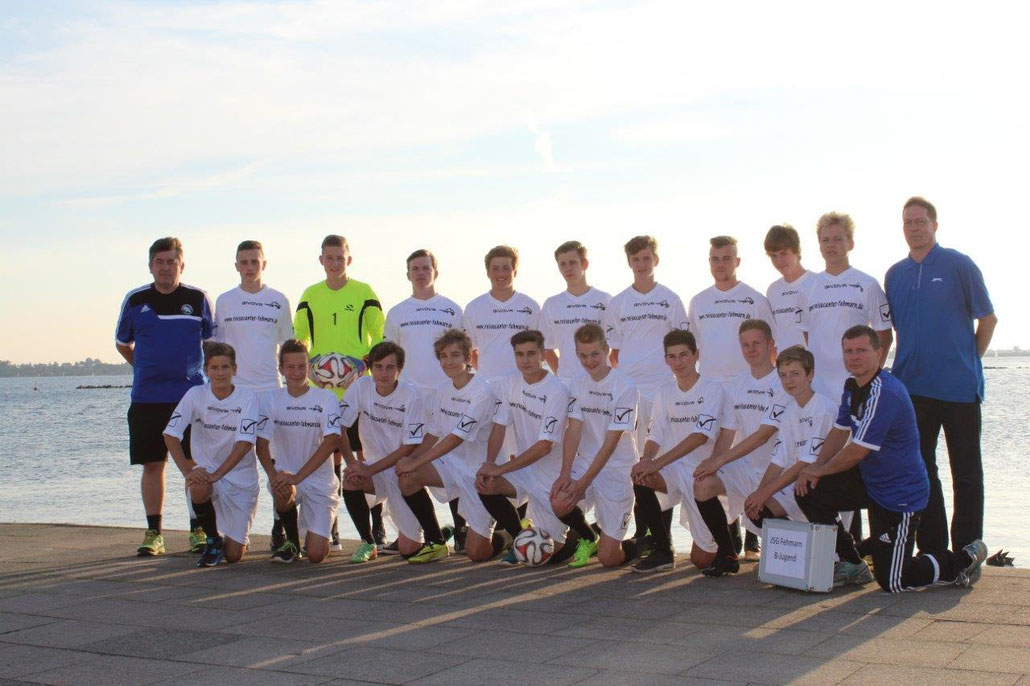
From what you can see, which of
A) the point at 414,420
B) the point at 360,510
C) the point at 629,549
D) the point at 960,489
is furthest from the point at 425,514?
the point at 960,489

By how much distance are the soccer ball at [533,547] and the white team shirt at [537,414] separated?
0.45 m

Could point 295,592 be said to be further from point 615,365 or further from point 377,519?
point 615,365

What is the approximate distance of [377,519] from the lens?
834 centimetres

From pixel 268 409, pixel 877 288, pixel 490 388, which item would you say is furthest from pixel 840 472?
pixel 268 409

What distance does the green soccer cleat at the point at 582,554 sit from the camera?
283 inches

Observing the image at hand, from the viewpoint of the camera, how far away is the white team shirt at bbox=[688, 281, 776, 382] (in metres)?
7.52

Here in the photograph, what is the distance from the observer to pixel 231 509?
299 inches

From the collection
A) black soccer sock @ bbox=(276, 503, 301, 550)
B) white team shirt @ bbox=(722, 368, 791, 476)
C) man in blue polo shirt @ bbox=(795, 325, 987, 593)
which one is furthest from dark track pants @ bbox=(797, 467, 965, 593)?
black soccer sock @ bbox=(276, 503, 301, 550)

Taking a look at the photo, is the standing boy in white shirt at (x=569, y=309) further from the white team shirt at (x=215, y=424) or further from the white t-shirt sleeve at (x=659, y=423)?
the white team shirt at (x=215, y=424)

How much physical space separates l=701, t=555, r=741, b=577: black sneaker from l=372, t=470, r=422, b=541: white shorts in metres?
2.15

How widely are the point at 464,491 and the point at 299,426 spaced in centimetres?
129

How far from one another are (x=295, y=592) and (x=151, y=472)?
7.82 ft

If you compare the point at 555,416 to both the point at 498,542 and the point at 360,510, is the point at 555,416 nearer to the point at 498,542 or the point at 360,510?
the point at 498,542

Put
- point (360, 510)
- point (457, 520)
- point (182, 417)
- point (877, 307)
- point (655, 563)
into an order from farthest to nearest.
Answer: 1. point (457, 520)
2. point (360, 510)
3. point (182, 417)
4. point (877, 307)
5. point (655, 563)
